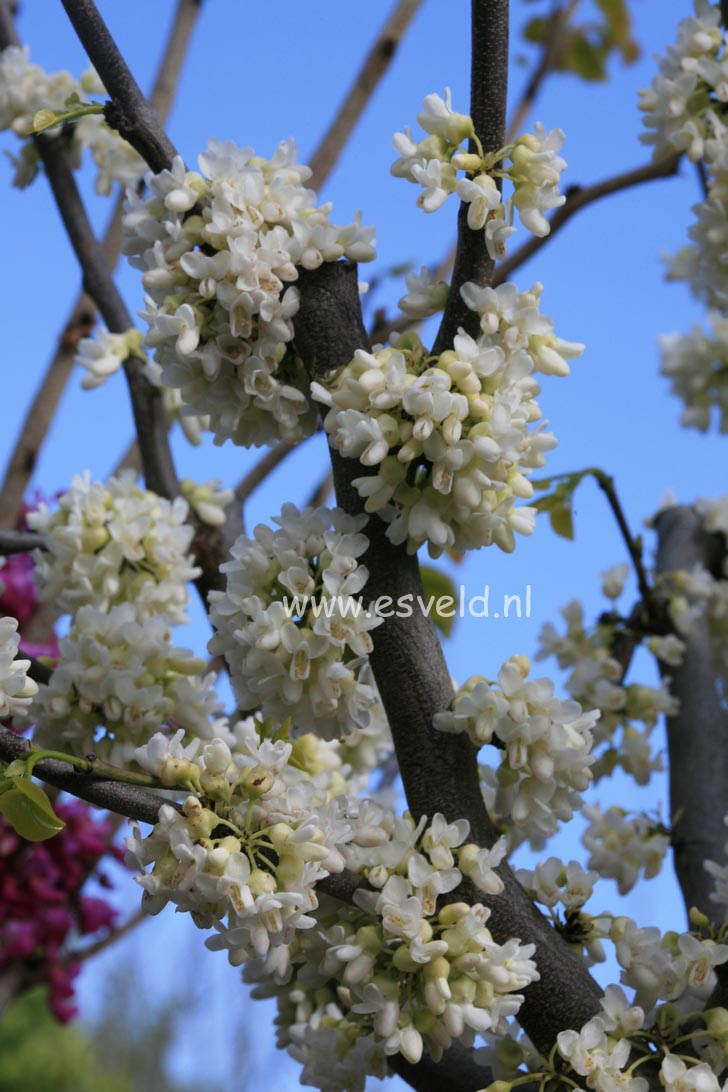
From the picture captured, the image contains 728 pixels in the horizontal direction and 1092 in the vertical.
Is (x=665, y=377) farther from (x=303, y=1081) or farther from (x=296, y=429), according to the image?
(x=303, y=1081)

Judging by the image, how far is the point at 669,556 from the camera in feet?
6.30

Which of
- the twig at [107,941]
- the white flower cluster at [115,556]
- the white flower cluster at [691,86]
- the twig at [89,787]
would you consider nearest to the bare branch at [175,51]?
the white flower cluster at [691,86]

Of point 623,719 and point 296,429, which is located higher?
point 623,719

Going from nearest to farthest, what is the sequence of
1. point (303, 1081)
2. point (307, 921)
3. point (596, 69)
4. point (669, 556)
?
point (307, 921)
point (303, 1081)
point (669, 556)
point (596, 69)

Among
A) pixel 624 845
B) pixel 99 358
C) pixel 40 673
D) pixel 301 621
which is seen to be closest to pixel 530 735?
pixel 301 621

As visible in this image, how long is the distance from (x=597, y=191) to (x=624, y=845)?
38.2 inches

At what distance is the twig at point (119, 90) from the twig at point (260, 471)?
701 millimetres

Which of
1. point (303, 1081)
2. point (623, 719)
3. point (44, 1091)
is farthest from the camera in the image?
point (44, 1091)

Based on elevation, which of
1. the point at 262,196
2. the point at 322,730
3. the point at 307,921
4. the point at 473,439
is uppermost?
the point at 262,196

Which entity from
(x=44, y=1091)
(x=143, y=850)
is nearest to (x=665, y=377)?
(x=143, y=850)

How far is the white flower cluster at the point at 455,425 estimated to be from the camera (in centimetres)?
84

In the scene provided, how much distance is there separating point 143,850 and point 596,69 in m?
2.13

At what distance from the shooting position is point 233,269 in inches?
35.5

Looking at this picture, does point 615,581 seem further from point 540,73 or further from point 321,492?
point 540,73
